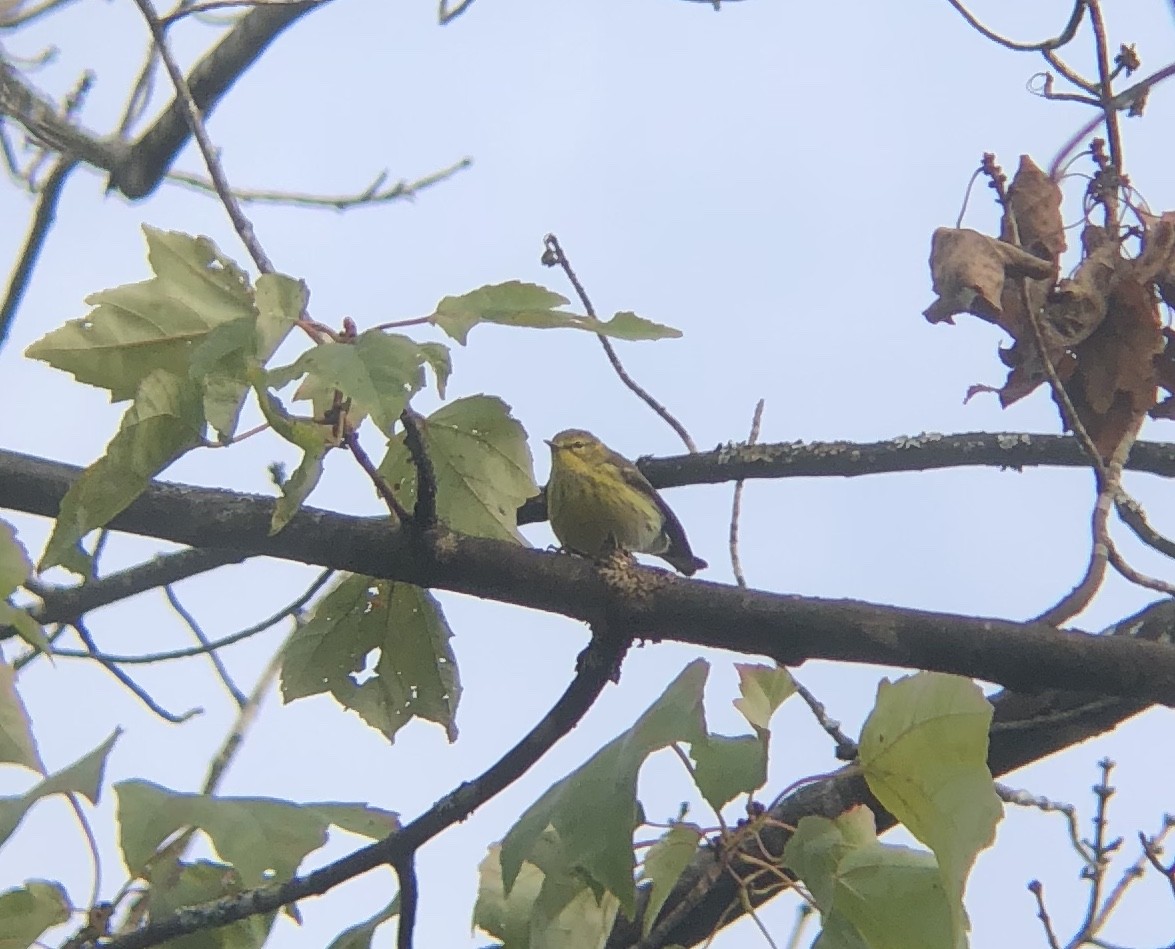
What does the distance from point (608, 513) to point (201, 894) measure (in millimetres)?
3165

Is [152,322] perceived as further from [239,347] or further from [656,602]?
[656,602]

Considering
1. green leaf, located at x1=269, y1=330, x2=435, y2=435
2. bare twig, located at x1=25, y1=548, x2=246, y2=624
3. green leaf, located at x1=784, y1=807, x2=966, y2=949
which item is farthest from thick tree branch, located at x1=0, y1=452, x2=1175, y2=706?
bare twig, located at x1=25, y1=548, x2=246, y2=624

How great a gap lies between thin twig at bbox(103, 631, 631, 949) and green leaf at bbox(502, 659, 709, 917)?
0.39 meters

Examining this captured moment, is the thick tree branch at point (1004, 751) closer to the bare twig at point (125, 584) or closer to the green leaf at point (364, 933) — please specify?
the green leaf at point (364, 933)

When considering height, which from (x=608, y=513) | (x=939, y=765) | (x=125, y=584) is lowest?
(x=939, y=765)

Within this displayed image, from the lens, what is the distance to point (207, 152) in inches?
112

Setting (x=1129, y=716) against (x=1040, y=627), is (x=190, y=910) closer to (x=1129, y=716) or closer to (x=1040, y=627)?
(x=1040, y=627)

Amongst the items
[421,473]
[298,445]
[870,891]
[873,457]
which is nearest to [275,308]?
[298,445]

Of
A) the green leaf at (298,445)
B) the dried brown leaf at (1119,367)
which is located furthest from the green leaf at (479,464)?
the dried brown leaf at (1119,367)

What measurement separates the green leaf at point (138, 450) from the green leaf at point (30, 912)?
0.47 meters

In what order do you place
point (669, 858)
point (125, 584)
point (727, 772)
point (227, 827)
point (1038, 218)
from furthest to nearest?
Result: point (125, 584) → point (1038, 218) → point (669, 858) → point (727, 772) → point (227, 827)

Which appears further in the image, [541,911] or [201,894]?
Answer: [201,894]

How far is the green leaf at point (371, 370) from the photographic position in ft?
5.23

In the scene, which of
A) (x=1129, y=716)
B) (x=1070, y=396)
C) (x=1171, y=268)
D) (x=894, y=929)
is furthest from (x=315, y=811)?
(x=1171, y=268)
